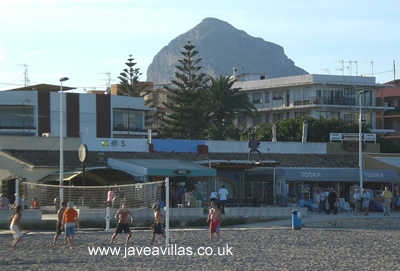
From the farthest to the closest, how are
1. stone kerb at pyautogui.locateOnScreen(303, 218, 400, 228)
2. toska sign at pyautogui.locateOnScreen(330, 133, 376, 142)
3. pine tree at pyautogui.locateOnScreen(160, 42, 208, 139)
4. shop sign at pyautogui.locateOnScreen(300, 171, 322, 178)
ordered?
pine tree at pyautogui.locateOnScreen(160, 42, 208, 139) → toska sign at pyautogui.locateOnScreen(330, 133, 376, 142) → shop sign at pyautogui.locateOnScreen(300, 171, 322, 178) → stone kerb at pyautogui.locateOnScreen(303, 218, 400, 228)

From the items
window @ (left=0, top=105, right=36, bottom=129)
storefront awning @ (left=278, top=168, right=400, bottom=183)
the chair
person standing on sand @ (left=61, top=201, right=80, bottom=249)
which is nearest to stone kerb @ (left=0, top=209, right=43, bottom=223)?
person standing on sand @ (left=61, top=201, right=80, bottom=249)

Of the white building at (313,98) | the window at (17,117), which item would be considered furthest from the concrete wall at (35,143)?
the white building at (313,98)

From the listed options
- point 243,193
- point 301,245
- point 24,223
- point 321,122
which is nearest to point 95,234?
point 24,223

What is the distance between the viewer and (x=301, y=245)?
77.9ft

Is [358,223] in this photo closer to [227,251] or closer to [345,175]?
[345,175]

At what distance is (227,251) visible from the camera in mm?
21625

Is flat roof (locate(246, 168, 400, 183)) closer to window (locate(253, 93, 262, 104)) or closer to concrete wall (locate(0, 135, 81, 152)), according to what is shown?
concrete wall (locate(0, 135, 81, 152))

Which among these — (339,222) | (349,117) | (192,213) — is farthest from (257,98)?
(192,213)

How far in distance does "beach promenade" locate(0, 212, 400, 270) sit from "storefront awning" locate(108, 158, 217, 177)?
18.3 ft

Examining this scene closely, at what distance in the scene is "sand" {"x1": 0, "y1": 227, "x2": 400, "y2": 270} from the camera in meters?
18.8

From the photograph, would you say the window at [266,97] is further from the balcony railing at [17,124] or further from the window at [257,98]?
the balcony railing at [17,124]

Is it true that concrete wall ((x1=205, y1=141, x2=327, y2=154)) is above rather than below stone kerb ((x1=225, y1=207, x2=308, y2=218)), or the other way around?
above

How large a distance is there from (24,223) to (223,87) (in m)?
37.5

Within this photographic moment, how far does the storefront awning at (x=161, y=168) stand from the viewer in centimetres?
3494
